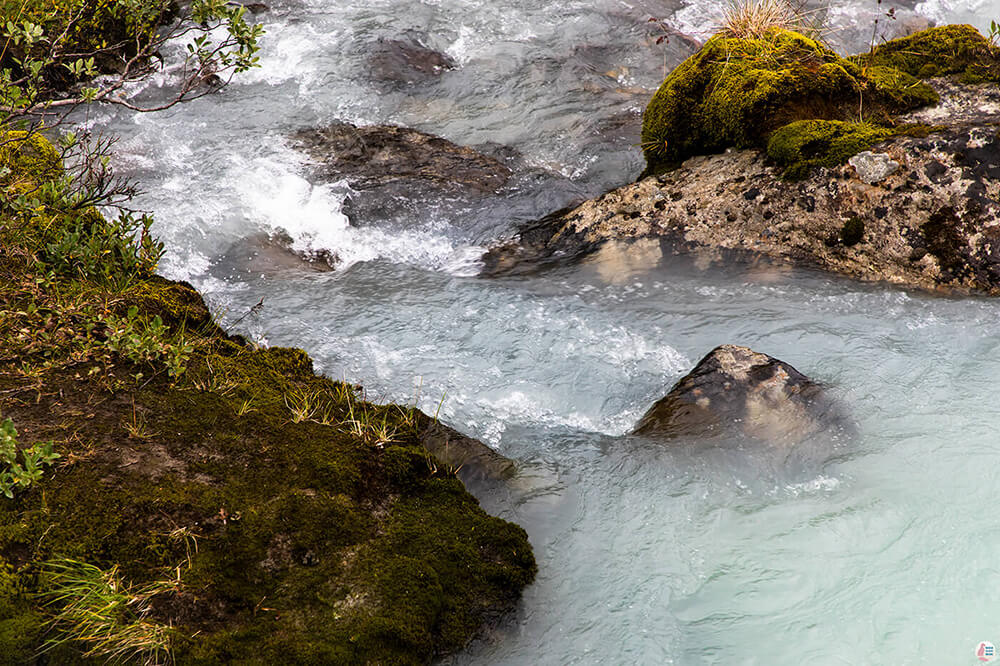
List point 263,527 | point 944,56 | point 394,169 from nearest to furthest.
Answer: point 263,527, point 944,56, point 394,169

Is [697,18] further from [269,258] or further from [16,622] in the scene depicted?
[16,622]

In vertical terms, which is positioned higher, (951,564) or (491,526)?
(951,564)

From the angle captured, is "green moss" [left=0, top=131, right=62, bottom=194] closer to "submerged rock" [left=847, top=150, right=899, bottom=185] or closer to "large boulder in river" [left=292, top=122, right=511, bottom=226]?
"large boulder in river" [left=292, top=122, right=511, bottom=226]

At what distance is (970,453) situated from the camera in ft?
18.6

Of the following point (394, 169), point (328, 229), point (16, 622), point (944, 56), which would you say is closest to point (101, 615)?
point (16, 622)

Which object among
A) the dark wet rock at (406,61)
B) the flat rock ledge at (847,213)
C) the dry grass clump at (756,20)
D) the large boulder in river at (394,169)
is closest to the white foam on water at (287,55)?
the dark wet rock at (406,61)

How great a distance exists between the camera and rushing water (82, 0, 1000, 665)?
15.5 feet

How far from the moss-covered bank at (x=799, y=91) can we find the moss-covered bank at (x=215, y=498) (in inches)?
202

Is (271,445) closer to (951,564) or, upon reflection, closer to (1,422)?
(1,422)

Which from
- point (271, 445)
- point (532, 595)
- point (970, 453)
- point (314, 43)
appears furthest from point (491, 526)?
point (314, 43)

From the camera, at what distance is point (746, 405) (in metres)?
6.03

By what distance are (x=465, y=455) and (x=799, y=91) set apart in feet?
18.5

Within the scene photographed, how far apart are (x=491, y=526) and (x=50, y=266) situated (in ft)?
12.7

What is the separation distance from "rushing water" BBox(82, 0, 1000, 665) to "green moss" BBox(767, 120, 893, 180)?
1.25 meters
